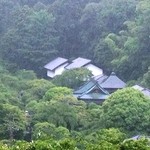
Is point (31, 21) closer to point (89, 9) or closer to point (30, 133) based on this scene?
point (89, 9)

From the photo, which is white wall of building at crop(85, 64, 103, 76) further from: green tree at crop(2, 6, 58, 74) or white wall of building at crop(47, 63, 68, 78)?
green tree at crop(2, 6, 58, 74)

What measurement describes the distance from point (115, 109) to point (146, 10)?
12.5 m

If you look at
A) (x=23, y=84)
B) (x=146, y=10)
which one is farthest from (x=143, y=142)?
Result: (x=146, y=10)

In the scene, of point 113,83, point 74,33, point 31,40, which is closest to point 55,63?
point 31,40

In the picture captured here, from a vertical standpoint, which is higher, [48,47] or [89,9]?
[89,9]

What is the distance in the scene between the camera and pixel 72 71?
29844 mm

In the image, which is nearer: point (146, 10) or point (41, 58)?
point (146, 10)

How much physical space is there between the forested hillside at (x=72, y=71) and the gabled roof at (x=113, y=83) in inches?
31.0

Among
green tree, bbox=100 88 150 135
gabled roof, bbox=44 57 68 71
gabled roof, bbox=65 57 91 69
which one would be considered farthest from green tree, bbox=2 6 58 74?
green tree, bbox=100 88 150 135

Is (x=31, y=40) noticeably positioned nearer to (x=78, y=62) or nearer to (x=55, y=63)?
(x=55, y=63)

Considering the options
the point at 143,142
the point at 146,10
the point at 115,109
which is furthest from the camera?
the point at 146,10

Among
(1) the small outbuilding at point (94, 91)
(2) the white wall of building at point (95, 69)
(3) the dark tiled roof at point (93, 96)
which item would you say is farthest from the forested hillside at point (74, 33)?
(3) the dark tiled roof at point (93, 96)

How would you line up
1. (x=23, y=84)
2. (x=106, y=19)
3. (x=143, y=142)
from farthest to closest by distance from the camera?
(x=106, y=19) < (x=23, y=84) < (x=143, y=142)

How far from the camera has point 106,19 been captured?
3725 centimetres
